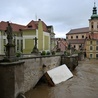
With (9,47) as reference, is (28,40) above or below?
above

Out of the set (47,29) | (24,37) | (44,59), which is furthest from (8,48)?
(47,29)

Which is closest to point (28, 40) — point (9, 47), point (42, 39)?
point (42, 39)

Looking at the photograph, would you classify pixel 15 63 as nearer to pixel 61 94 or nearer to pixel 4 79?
pixel 4 79

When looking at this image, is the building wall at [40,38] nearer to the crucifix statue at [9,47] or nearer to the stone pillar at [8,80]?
the crucifix statue at [9,47]

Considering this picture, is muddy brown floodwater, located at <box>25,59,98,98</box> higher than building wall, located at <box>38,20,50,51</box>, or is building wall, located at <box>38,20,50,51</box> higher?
building wall, located at <box>38,20,50,51</box>

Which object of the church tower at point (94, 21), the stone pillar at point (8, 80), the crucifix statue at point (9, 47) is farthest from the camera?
the church tower at point (94, 21)

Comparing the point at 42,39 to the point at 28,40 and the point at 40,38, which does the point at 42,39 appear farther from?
the point at 28,40

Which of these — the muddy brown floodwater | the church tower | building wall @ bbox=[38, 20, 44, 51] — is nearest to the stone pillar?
the muddy brown floodwater

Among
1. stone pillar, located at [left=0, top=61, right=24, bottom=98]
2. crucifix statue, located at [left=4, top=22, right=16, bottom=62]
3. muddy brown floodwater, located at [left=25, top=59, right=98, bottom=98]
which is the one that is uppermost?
crucifix statue, located at [left=4, top=22, right=16, bottom=62]

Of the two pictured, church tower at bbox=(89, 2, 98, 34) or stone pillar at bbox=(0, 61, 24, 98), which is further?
church tower at bbox=(89, 2, 98, 34)

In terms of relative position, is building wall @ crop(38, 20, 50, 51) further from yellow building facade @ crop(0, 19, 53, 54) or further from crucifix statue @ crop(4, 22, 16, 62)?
crucifix statue @ crop(4, 22, 16, 62)

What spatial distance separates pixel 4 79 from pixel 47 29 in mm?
26808

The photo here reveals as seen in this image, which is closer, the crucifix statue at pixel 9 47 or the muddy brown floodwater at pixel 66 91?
the crucifix statue at pixel 9 47

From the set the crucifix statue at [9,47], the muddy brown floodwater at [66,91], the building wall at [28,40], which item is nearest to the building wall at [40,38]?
the building wall at [28,40]
